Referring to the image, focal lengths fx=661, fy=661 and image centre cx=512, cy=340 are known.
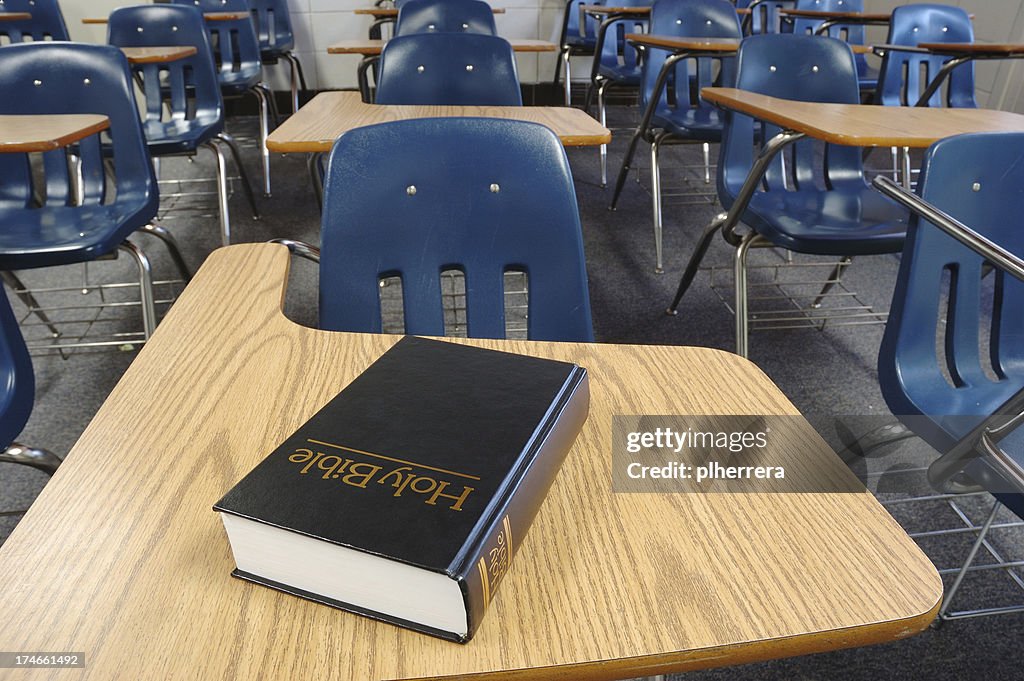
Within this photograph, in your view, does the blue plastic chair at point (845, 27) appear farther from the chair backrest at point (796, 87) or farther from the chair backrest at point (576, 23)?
the chair backrest at point (796, 87)

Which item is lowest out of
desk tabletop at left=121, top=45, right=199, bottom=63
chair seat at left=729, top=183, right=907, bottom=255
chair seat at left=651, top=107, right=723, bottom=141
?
chair seat at left=729, top=183, right=907, bottom=255

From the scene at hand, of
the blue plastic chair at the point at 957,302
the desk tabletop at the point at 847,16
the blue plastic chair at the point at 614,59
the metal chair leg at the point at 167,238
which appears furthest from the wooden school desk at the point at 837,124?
the desk tabletop at the point at 847,16

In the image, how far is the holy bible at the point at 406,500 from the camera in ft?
1.19

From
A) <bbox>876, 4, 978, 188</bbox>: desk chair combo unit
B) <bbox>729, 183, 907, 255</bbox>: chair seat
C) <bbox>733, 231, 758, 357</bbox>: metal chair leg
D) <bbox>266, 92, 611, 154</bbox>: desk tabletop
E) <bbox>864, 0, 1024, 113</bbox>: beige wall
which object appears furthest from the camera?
<bbox>864, 0, 1024, 113</bbox>: beige wall

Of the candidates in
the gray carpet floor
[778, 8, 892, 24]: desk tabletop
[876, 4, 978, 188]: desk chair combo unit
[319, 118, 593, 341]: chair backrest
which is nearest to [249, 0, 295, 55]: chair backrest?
the gray carpet floor

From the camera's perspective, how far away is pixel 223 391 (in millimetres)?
598

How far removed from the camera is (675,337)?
227 centimetres

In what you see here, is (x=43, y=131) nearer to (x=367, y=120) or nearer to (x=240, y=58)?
(x=367, y=120)

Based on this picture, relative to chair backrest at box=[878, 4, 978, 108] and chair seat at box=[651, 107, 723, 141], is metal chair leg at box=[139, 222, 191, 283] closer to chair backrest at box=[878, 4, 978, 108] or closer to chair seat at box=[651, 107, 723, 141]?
chair seat at box=[651, 107, 723, 141]

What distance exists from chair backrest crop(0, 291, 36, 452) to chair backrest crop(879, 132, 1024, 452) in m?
1.48

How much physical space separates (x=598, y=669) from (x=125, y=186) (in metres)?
2.12

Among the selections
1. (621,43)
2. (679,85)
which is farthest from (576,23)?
(679,85)

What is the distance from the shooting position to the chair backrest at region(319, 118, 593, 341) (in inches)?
38.1

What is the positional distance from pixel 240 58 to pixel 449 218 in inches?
145
